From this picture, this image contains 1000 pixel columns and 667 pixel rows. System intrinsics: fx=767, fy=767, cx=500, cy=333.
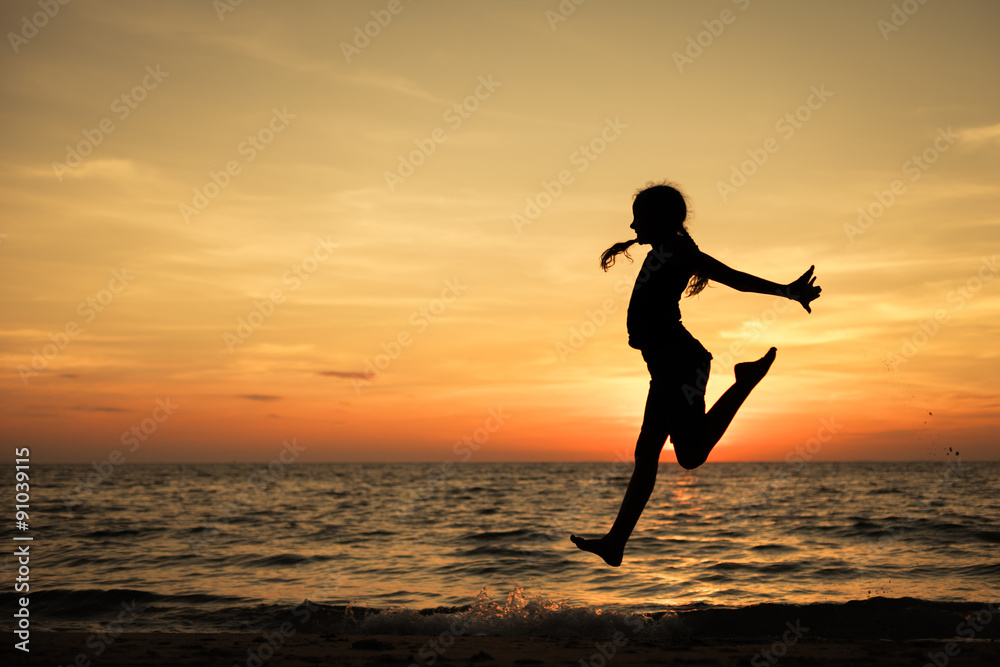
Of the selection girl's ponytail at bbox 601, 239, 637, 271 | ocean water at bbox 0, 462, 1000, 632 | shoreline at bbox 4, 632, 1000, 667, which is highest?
girl's ponytail at bbox 601, 239, 637, 271

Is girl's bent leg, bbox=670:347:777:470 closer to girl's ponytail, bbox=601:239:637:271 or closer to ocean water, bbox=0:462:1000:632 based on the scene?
girl's ponytail, bbox=601:239:637:271

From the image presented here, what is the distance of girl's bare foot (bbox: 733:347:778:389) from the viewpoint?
455 cm

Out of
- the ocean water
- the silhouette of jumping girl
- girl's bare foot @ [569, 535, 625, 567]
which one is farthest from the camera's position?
the ocean water

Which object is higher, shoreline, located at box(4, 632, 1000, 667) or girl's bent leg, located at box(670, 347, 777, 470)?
girl's bent leg, located at box(670, 347, 777, 470)

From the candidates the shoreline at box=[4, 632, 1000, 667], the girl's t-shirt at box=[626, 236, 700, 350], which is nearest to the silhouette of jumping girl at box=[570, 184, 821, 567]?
the girl's t-shirt at box=[626, 236, 700, 350]

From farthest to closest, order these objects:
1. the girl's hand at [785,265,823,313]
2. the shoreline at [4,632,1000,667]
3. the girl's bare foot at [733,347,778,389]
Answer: the shoreline at [4,632,1000,667]
the girl's bare foot at [733,347,778,389]
the girl's hand at [785,265,823,313]

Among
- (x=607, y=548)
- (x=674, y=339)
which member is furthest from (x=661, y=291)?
(x=607, y=548)

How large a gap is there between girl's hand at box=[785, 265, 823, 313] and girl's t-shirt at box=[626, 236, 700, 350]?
1.79 feet

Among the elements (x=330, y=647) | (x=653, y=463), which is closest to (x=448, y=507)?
(x=330, y=647)

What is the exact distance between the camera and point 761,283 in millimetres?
4117

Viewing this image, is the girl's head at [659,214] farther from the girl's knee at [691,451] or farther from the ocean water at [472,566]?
the ocean water at [472,566]

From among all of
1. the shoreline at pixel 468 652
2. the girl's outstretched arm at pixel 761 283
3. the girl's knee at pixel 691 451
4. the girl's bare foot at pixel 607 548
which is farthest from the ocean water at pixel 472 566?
the girl's outstretched arm at pixel 761 283

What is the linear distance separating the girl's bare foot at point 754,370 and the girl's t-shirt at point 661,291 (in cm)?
54

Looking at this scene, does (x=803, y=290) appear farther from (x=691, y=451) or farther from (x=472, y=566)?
(x=472, y=566)
